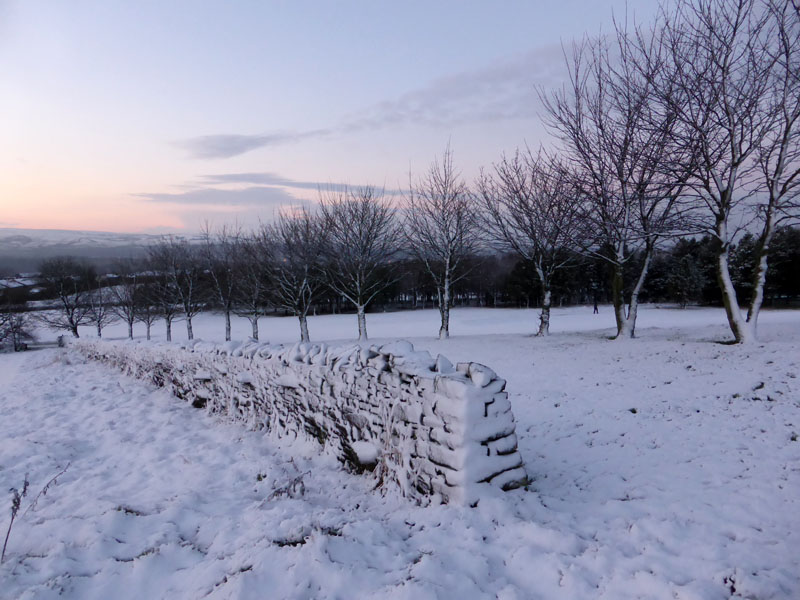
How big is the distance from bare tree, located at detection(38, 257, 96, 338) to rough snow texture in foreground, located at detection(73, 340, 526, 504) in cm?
3349

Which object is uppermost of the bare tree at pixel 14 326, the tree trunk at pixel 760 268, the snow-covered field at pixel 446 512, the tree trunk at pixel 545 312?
the tree trunk at pixel 760 268

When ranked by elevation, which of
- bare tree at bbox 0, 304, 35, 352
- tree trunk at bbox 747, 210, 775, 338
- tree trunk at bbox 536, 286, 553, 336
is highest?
tree trunk at bbox 747, 210, 775, 338

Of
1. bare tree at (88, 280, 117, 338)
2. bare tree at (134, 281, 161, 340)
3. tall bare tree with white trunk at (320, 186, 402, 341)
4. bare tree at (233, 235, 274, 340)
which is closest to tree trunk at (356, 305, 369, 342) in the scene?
tall bare tree with white trunk at (320, 186, 402, 341)

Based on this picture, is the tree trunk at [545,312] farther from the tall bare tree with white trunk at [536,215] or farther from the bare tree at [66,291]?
the bare tree at [66,291]

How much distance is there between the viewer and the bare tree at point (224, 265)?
23.7 m

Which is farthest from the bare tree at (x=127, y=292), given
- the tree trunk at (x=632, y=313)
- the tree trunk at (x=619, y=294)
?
the tree trunk at (x=632, y=313)

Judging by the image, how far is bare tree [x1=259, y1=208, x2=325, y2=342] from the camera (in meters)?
18.9

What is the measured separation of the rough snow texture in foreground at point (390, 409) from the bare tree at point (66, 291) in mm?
33492

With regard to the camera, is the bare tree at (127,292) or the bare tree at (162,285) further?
the bare tree at (127,292)

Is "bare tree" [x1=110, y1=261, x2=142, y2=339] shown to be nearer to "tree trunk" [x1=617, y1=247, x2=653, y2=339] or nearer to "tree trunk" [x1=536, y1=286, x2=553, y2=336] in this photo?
"tree trunk" [x1=536, y1=286, x2=553, y2=336]

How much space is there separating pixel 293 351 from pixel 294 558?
3.57 meters

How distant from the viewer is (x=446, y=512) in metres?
3.33

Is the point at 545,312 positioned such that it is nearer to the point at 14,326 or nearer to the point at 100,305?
the point at 100,305

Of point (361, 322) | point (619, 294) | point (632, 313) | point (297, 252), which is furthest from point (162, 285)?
point (632, 313)
